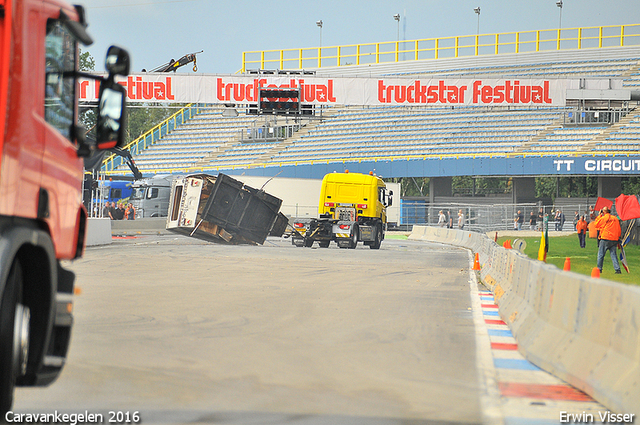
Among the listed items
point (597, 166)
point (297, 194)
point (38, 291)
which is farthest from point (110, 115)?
point (597, 166)

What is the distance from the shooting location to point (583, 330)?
260 inches

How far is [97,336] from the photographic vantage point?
879 cm

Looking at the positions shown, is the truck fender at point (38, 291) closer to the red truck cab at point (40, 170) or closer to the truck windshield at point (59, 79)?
the red truck cab at point (40, 170)

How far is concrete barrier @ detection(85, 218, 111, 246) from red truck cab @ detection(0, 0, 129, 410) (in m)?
24.2

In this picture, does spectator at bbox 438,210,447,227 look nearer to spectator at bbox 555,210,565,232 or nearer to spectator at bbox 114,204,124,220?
spectator at bbox 555,210,565,232

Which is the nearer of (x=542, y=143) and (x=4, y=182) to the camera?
(x=4, y=182)

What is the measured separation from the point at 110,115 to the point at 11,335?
5.97ft

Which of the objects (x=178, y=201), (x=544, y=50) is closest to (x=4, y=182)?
(x=178, y=201)

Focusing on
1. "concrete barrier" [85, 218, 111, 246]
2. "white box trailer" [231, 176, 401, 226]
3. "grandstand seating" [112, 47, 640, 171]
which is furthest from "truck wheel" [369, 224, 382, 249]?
"grandstand seating" [112, 47, 640, 171]

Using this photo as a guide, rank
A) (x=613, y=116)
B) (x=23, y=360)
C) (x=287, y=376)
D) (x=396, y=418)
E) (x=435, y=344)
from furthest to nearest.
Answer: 1. (x=613, y=116)
2. (x=435, y=344)
3. (x=287, y=376)
4. (x=396, y=418)
5. (x=23, y=360)

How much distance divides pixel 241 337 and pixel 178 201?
20467 mm

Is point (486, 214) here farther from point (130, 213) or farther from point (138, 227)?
point (138, 227)

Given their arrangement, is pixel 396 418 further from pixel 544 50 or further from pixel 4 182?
pixel 544 50

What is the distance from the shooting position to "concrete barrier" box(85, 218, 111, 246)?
2977 cm
